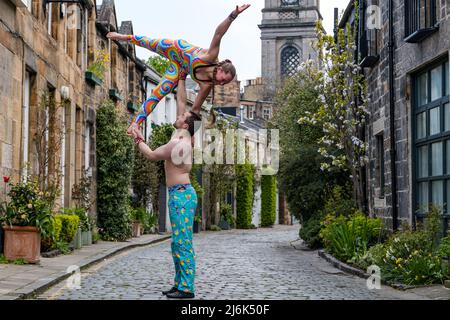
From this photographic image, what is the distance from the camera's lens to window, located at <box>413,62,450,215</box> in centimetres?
1217

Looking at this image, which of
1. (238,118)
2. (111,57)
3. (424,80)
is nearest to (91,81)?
(111,57)

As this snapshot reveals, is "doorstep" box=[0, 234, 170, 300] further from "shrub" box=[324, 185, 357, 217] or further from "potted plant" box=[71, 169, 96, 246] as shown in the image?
"shrub" box=[324, 185, 357, 217]

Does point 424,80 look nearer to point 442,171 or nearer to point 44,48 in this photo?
point 442,171

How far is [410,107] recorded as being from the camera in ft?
45.3

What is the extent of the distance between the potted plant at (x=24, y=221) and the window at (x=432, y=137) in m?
5.90

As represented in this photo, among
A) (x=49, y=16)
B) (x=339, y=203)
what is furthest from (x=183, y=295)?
(x=339, y=203)

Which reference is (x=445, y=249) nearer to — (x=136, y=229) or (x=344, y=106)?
(x=344, y=106)

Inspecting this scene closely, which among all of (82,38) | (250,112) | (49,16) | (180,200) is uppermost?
(250,112)

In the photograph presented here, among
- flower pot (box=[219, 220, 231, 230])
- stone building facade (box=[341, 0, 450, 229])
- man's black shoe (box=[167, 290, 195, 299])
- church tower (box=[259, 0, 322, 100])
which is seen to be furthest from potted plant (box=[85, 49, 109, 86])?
church tower (box=[259, 0, 322, 100])

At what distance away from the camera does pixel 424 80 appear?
43.6 feet

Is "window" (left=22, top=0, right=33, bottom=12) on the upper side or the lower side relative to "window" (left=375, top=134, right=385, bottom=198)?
upper

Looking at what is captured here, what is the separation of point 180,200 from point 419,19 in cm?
635

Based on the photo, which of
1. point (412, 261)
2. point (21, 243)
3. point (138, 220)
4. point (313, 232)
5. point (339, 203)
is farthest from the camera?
point (138, 220)
